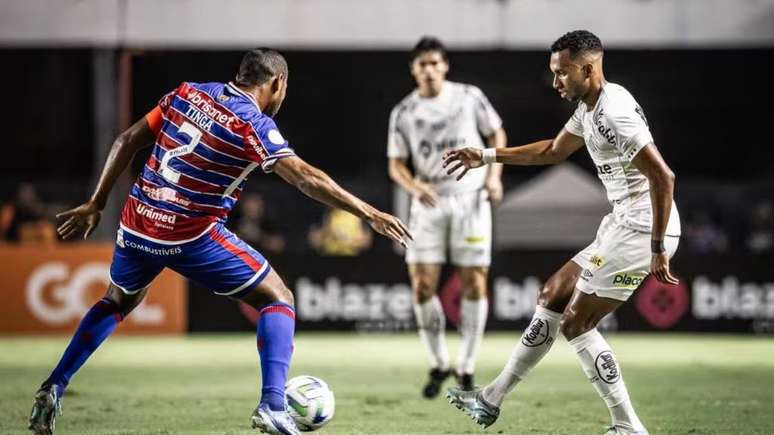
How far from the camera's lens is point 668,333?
15094mm

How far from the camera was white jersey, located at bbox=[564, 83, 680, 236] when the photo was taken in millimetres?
6348

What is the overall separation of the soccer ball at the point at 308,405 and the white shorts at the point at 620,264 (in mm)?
1581

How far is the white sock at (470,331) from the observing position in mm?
9469

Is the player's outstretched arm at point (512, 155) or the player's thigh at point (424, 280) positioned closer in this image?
the player's outstretched arm at point (512, 155)

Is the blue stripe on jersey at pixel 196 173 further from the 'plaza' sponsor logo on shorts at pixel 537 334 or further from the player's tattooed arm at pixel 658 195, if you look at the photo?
the player's tattooed arm at pixel 658 195

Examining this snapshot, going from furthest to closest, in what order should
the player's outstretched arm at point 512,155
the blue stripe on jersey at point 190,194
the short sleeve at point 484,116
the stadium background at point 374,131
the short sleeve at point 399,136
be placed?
the stadium background at point 374,131 → the short sleeve at point 399,136 → the short sleeve at point 484,116 → the player's outstretched arm at point 512,155 → the blue stripe on jersey at point 190,194

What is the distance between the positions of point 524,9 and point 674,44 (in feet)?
7.89

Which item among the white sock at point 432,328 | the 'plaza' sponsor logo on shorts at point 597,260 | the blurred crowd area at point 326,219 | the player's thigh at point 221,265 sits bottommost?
the blurred crowd area at point 326,219

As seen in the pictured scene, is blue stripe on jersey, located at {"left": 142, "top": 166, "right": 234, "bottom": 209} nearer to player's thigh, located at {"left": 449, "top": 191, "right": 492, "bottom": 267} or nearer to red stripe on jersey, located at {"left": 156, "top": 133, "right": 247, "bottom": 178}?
red stripe on jersey, located at {"left": 156, "top": 133, "right": 247, "bottom": 178}

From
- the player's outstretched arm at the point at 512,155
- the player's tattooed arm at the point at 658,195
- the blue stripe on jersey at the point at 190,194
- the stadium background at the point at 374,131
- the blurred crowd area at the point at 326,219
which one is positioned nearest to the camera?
the player's tattooed arm at the point at 658,195

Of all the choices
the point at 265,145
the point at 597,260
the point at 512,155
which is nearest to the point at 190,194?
the point at 265,145

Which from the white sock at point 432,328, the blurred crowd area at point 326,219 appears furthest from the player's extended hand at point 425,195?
the blurred crowd area at point 326,219

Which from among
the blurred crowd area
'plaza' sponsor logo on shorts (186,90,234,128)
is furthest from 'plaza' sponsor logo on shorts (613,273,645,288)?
the blurred crowd area

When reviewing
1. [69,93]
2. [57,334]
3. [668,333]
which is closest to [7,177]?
[69,93]
